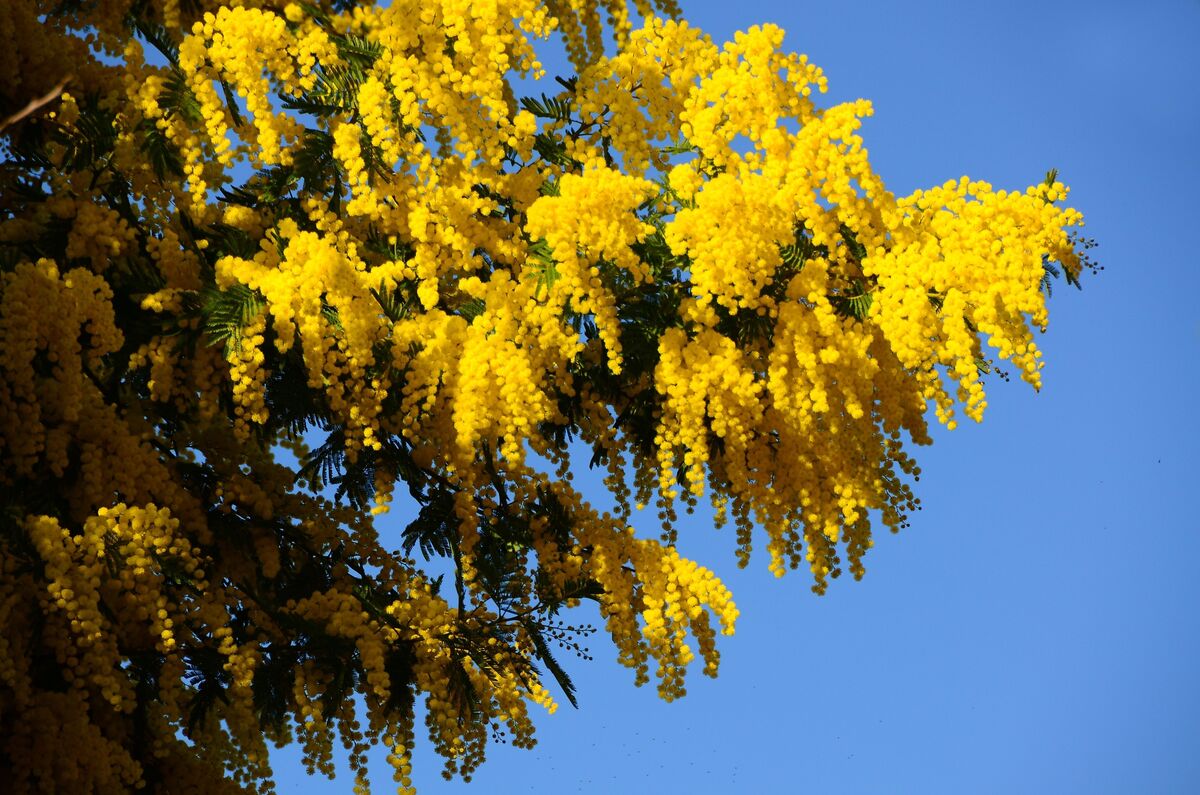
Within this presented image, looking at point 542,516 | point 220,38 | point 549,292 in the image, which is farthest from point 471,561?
point 220,38

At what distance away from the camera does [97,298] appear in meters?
8.77

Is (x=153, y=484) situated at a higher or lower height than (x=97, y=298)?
lower

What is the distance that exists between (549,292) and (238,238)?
1964 mm

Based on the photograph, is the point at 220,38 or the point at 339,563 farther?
the point at 339,563

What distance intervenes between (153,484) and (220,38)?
2.51 metres

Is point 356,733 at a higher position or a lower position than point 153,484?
lower

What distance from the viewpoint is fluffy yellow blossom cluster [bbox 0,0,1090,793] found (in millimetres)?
8555

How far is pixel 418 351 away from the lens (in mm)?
9125

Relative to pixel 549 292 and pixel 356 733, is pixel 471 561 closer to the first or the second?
pixel 356 733

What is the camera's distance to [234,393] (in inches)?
351

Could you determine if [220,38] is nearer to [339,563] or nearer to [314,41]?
[314,41]

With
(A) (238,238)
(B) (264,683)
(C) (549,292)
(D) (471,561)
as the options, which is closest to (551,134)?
(C) (549,292)

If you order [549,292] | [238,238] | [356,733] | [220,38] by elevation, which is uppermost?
[220,38]

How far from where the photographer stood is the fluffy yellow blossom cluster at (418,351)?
28.1 ft
